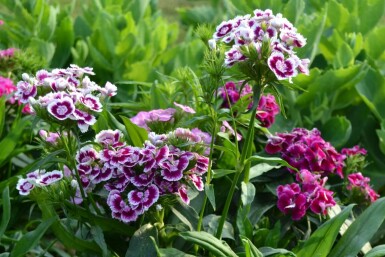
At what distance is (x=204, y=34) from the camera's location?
7.79 ft

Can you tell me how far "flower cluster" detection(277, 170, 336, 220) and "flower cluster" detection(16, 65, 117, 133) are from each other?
70 centimetres

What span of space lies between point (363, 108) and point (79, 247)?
1627 mm

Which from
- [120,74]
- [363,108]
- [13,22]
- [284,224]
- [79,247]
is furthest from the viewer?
[13,22]

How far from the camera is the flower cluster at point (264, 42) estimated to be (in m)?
2.00

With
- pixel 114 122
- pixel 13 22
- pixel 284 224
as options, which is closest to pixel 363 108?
pixel 284 224

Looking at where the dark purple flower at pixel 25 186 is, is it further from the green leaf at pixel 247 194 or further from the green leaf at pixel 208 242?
the green leaf at pixel 247 194

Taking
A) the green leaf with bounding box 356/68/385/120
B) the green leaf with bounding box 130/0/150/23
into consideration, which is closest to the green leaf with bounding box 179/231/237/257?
the green leaf with bounding box 356/68/385/120

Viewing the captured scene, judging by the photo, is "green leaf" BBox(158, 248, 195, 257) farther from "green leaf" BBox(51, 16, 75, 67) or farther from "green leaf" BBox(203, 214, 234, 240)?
"green leaf" BBox(51, 16, 75, 67)

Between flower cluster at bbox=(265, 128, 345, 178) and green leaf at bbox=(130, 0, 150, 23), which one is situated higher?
flower cluster at bbox=(265, 128, 345, 178)

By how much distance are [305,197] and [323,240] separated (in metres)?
0.24

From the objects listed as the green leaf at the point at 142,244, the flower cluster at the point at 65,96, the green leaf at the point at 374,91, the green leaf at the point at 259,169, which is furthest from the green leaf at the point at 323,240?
the green leaf at the point at 374,91

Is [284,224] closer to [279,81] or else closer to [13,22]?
[279,81]

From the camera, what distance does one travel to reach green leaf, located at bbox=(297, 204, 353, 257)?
2307 mm

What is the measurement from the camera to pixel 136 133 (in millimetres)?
2514
